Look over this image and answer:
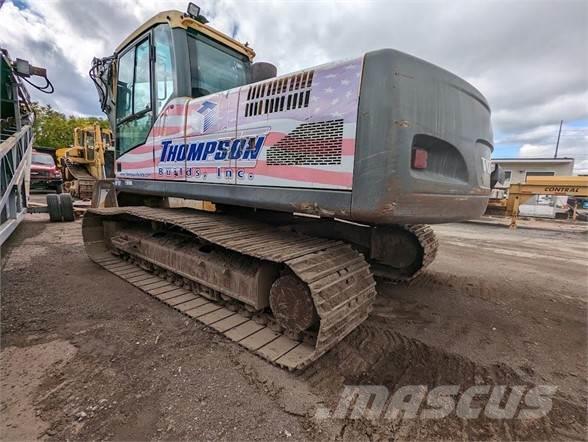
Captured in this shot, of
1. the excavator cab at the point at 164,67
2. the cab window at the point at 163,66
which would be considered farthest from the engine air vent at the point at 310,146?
the cab window at the point at 163,66

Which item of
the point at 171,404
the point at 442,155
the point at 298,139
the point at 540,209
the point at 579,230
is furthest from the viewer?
the point at 540,209

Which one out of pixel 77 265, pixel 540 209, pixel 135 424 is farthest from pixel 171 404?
pixel 540 209

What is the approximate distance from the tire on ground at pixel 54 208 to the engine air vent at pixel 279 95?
7924 mm

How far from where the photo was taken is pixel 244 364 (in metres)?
2.15

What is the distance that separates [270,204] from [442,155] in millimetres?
1292

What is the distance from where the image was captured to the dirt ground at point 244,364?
1.64m

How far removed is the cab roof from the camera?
10.6 ft

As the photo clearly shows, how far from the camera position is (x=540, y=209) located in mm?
14375

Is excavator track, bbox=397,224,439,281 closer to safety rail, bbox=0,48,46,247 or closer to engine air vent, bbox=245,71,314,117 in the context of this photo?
engine air vent, bbox=245,71,314,117

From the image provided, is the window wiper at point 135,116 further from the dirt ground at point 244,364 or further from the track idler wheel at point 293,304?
the track idler wheel at point 293,304

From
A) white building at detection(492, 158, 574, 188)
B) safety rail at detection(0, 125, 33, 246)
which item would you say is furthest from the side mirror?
white building at detection(492, 158, 574, 188)

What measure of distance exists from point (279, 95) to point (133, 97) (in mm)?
2594

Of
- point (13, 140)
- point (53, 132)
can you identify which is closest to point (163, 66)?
point (13, 140)

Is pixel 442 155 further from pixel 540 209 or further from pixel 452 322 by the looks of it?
pixel 540 209
